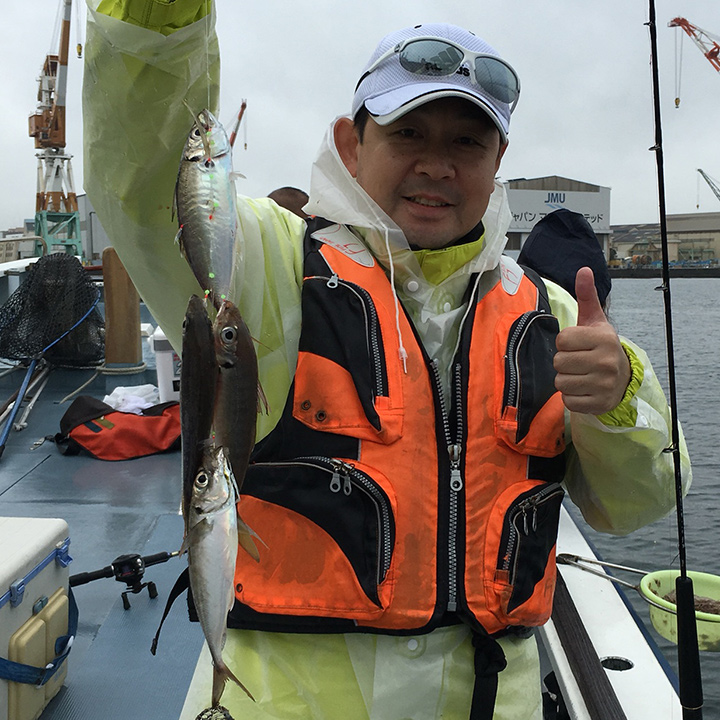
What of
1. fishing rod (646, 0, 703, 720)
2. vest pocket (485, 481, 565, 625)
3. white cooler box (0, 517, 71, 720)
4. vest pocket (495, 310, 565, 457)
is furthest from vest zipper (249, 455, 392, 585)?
white cooler box (0, 517, 71, 720)

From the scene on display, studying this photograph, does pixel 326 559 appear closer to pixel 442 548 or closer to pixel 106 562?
pixel 442 548

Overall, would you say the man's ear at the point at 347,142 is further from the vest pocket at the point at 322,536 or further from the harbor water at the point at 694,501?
the harbor water at the point at 694,501

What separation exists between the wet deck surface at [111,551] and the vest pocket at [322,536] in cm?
199

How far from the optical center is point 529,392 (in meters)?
2.04

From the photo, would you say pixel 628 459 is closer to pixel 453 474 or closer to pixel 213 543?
pixel 453 474

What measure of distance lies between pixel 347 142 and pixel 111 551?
3799 mm

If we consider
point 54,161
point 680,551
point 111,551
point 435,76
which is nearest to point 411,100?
point 435,76

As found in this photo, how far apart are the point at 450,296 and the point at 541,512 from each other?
2.20 ft

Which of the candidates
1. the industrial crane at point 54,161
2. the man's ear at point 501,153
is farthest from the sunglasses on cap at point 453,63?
the industrial crane at point 54,161

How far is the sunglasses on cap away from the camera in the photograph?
75.5 inches

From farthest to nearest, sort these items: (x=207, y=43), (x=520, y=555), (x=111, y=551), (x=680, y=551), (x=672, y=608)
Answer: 1. (x=111, y=551)
2. (x=672, y=608)
3. (x=680, y=551)
4. (x=520, y=555)
5. (x=207, y=43)

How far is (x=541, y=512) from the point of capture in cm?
202

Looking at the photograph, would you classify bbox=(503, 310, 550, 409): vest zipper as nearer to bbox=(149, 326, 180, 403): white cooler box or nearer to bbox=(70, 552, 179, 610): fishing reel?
bbox=(70, 552, 179, 610): fishing reel

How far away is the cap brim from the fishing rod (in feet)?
2.92
